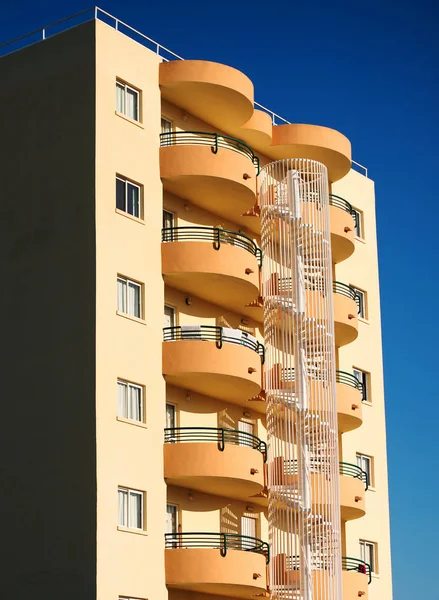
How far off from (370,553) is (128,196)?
72.9 ft

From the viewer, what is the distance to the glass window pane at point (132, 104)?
54250mm

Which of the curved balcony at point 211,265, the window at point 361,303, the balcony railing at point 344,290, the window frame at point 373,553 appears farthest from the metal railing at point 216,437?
the window at point 361,303

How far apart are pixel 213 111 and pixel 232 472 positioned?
1542 cm

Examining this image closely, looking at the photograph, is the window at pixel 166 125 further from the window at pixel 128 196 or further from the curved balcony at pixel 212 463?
the curved balcony at pixel 212 463

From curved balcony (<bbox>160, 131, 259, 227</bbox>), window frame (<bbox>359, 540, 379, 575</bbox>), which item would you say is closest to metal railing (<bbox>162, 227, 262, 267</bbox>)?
curved balcony (<bbox>160, 131, 259, 227</bbox>)

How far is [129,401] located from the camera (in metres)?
51.2

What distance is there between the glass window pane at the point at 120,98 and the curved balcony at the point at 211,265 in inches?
200

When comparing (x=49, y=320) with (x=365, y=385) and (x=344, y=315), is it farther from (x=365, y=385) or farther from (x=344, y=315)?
(x=365, y=385)

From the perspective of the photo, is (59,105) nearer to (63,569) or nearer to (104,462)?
(104,462)

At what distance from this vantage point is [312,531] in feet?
184

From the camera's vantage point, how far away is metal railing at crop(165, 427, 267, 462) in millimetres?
53406

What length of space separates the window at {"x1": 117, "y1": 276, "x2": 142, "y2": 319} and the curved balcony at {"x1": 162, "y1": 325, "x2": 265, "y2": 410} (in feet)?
6.10

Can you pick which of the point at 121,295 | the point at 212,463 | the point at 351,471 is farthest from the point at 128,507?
the point at 351,471

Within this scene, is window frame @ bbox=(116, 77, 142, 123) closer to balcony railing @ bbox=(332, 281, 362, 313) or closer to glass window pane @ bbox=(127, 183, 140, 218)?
glass window pane @ bbox=(127, 183, 140, 218)
